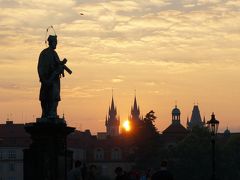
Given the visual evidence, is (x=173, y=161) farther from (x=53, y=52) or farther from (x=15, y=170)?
(x=53, y=52)

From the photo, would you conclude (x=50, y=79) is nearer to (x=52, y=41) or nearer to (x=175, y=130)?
(x=52, y=41)

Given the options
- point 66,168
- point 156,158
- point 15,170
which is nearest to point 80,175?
point 66,168

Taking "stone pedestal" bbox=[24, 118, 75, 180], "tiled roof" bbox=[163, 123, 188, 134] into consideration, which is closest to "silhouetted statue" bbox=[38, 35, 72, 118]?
"stone pedestal" bbox=[24, 118, 75, 180]

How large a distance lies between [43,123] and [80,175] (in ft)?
5.61

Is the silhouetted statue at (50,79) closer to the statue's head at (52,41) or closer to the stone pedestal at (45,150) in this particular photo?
the statue's head at (52,41)

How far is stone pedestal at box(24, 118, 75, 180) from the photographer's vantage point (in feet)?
74.6

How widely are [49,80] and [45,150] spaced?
181cm

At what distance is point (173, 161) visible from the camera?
142 metres

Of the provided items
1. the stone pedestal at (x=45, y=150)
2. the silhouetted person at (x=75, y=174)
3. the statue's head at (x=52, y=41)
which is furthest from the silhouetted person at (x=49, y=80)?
the silhouetted person at (x=75, y=174)

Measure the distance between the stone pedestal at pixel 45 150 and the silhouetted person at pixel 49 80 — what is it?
0.48 m

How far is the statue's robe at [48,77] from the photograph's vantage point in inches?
917

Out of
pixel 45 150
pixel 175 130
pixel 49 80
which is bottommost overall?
pixel 45 150

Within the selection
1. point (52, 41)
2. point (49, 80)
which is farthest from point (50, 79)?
point (52, 41)

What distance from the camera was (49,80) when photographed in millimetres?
23312
